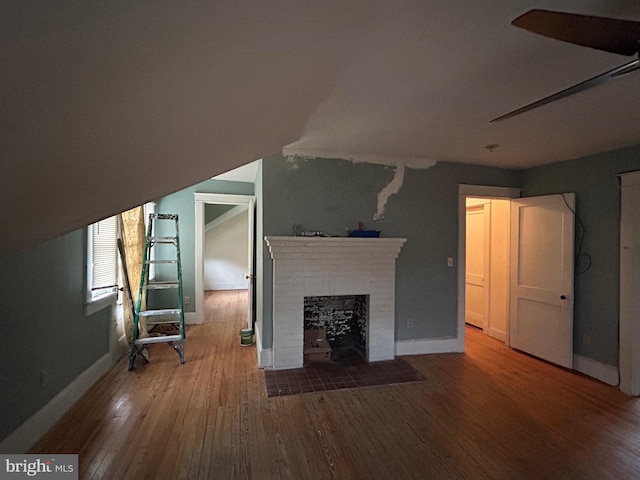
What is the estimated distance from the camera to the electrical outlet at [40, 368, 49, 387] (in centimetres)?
196

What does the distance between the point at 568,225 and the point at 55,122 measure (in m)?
4.09

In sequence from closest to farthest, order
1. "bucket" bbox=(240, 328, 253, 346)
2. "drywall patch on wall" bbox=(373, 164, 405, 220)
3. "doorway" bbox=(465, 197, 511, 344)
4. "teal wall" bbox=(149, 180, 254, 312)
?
"drywall patch on wall" bbox=(373, 164, 405, 220)
"bucket" bbox=(240, 328, 253, 346)
"doorway" bbox=(465, 197, 511, 344)
"teal wall" bbox=(149, 180, 254, 312)

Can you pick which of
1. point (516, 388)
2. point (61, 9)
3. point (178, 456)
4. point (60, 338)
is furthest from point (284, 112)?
point (516, 388)

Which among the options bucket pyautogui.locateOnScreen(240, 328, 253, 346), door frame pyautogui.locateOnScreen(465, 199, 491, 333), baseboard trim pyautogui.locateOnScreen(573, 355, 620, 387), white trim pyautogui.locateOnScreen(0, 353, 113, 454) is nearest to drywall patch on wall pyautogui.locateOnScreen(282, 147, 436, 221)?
door frame pyautogui.locateOnScreen(465, 199, 491, 333)

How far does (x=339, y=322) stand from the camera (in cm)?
354

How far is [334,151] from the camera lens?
121 inches

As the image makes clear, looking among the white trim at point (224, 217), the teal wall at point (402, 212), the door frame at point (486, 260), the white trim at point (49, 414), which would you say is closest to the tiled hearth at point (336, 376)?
the teal wall at point (402, 212)

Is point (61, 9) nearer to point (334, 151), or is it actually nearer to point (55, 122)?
point (55, 122)

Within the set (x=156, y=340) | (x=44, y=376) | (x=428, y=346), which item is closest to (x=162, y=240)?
(x=156, y=340)

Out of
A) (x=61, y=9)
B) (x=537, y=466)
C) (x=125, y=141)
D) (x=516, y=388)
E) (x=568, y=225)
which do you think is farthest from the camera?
(x=568, y=225)

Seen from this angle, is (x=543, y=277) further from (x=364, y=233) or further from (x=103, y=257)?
(x=103, y=257)

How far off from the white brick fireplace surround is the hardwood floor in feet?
1.49

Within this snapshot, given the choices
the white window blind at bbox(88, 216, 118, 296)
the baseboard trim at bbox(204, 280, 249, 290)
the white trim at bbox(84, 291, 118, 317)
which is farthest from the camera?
the baseboard trim at bbox(204, 280, 249, 290)

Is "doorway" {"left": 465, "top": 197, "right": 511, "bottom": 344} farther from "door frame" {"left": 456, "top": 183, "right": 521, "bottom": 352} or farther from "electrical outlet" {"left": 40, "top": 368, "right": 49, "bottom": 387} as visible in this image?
"electrical outlet" {"left": 40, "top": 368, "right": 49, "bottom": 387}
